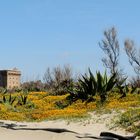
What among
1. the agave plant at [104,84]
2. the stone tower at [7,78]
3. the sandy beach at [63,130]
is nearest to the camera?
the sandy beach at [63,130]

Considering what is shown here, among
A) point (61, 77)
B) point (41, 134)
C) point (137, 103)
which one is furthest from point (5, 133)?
point (61, 77)

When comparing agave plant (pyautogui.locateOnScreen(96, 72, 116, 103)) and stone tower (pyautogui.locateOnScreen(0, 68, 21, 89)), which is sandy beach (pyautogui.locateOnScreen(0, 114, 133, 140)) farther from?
stone tower (pyautogui.locateOnScreen(0, 68, 21, 89))

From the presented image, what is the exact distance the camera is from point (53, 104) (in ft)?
70.5

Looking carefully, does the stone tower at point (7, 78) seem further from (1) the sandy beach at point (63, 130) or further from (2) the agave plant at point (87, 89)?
(1) the sandy beach at point (63, 130)

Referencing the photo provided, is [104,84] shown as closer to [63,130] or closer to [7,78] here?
[63,130]

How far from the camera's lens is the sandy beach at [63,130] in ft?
37.3

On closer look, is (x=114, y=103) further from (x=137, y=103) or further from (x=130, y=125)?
(x=130, y=125)

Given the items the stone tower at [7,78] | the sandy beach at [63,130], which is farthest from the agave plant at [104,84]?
the stone tower at [7,78]

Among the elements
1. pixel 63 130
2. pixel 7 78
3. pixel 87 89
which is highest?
pixel 7 78

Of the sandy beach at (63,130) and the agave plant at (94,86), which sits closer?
the sandy beach at (63,130)

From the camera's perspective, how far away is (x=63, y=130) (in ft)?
39.0

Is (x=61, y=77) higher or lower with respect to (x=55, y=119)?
higher

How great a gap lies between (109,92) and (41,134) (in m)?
8.88

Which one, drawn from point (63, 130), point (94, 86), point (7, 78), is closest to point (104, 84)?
point (94, 86)
